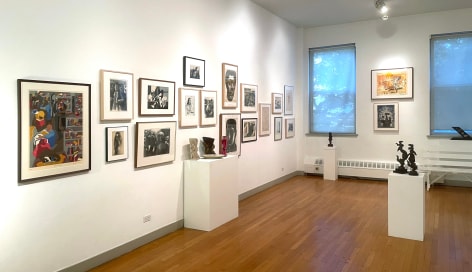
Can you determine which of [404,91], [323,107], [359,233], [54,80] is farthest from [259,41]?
[54,80]

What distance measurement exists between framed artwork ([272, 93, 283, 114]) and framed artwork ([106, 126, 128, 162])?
170 inches

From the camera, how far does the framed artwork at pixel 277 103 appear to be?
25.8 feet

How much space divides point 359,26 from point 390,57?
108 cm

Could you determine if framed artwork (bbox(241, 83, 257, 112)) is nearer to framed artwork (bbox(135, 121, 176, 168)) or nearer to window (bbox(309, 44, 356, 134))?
framed artwork (bbox(135, 121, 176, 168))

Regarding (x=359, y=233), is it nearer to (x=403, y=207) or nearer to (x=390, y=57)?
(x=403, y=207)

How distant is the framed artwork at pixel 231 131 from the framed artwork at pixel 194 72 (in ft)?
2.75

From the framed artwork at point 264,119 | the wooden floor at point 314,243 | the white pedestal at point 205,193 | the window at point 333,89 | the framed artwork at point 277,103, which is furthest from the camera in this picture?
the window at point 333,89

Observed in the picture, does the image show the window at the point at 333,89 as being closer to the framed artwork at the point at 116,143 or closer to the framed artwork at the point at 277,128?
the framed artwork at the point at 277,128

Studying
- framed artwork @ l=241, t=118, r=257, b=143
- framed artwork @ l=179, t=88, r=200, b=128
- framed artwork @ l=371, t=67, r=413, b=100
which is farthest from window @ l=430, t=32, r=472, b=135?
framed artwork @ l=179, t=88, r=200, b=128

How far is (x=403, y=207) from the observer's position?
4.55 m

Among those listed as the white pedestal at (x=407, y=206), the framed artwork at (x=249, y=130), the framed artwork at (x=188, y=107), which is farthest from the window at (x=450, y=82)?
the framed artwork at (x=188, y=107)

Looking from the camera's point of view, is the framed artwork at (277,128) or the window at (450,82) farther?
the framed artwork at (277,128)

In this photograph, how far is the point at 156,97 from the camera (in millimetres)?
4539

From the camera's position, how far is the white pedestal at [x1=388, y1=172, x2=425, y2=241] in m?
4.45
